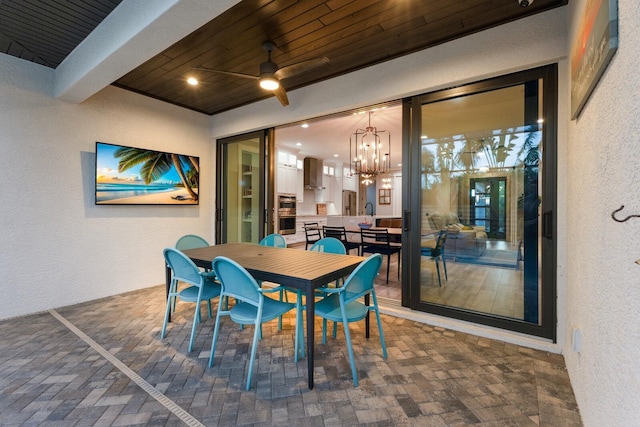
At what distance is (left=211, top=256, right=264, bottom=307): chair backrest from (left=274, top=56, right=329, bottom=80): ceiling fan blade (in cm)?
168

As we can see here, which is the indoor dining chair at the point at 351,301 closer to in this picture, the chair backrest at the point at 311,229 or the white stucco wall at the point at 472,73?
the white stucco wall at the point at 472,73

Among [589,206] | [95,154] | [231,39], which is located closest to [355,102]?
[231,39]

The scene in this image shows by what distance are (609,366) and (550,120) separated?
1.93 metres

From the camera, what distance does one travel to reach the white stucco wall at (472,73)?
2223mm

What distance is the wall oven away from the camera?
7.30 meters

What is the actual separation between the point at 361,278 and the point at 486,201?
1.52 metres

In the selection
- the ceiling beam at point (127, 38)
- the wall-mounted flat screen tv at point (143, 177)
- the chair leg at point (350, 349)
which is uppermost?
the ceiling beam at point (127, 38)

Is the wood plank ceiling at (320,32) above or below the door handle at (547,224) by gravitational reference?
above

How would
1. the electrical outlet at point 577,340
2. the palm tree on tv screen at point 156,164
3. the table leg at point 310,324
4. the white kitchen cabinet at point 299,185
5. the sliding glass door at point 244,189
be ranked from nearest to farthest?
the electrical outlet at point 577,340 → the table leg at point 310,324 → the palm tree on tv screen at point 156,164 → the sliding glass door at point 244,189 → the white kitchen cabinet at point 299,185

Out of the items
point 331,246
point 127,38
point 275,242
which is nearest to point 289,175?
point 275,242

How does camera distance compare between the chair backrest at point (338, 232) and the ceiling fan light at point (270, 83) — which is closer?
the ceiling fan light at point (270, 83)

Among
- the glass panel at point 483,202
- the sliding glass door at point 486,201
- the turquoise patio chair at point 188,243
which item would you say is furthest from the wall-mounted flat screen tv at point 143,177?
the glass panel at point 483,202

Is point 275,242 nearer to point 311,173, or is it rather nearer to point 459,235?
point 459,235

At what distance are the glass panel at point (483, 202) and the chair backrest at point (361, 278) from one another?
1083 mm
